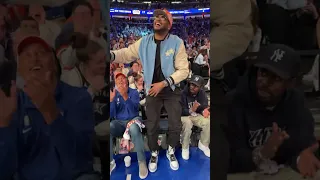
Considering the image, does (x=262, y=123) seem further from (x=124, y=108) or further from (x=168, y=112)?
(x=124, y=108)

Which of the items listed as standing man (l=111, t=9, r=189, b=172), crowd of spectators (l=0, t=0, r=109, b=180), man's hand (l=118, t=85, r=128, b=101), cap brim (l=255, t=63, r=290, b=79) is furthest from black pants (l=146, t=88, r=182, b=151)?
cap brim (l=255, t=63, r=290, b=79)

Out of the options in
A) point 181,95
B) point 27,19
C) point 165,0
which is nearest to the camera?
point 27,19

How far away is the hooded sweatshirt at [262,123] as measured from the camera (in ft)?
3.36

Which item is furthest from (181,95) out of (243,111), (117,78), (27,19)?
(27,19)

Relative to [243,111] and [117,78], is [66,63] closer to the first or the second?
[117,78]

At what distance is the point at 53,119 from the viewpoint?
1.04 m

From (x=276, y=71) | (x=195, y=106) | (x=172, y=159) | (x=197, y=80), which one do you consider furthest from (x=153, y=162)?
(x=276, y=71)

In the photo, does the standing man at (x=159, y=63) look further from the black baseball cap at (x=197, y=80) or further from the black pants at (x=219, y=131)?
the black pants at (x=219, y=131)

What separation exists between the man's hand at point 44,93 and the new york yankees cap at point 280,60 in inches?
30.5

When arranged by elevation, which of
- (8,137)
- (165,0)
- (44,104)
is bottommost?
(8,137)

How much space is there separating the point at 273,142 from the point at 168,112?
0.70 m

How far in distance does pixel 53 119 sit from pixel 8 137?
0.17m

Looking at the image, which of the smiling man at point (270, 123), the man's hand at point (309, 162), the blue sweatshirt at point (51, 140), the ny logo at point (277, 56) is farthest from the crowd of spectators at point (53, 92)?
the man's hand at point (309, 162)

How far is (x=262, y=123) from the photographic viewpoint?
3.37ft
